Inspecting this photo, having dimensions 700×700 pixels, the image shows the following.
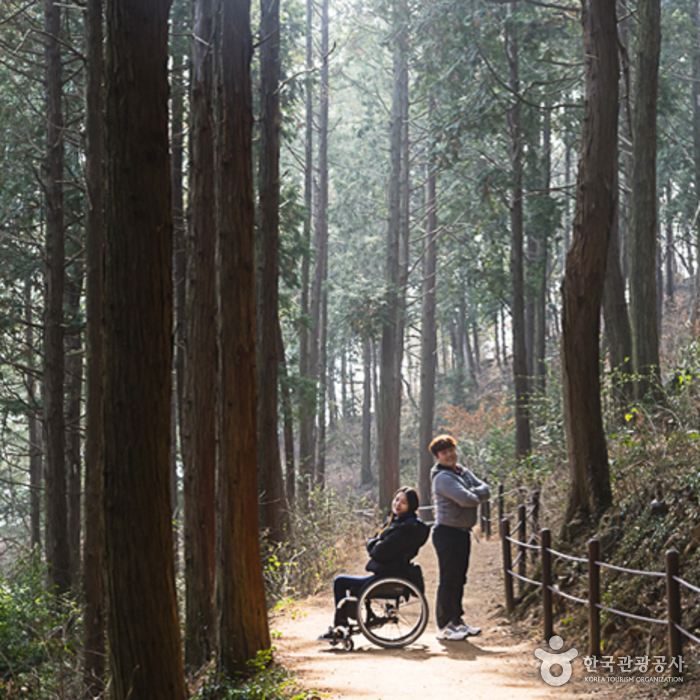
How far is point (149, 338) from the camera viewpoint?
4.82 metres

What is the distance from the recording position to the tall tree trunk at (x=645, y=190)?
478 inches

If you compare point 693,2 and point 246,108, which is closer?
point 246,108

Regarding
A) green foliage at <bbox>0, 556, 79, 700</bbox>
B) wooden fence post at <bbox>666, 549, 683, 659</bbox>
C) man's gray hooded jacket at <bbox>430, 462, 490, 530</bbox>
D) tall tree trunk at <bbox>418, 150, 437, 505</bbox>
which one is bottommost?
green foliage at <bbox>0, 556, 79, 700</bbox>

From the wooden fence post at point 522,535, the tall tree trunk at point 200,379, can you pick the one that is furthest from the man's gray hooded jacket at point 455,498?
the tall tree trunk at point 200,379

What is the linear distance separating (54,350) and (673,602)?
9.90 metres

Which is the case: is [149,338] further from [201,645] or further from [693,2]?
[693,2]

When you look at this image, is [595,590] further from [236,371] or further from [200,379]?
[200,379]

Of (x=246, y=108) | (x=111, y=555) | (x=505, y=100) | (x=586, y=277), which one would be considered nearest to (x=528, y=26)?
(x=505, y=100)

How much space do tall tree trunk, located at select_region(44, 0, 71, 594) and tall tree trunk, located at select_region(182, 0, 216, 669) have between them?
Result: 143 inches

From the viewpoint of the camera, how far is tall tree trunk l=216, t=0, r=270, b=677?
6.54 meters

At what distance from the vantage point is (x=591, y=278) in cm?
878

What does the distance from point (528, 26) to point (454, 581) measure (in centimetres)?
1299

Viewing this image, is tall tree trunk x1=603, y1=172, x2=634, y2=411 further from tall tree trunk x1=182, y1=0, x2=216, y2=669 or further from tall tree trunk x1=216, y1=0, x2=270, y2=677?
tall tree trunk x1=216, y1=0, x2=270, y2=677

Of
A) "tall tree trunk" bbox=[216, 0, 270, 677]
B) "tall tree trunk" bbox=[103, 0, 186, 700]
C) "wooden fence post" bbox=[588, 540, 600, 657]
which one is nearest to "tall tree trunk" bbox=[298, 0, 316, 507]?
"tall tree trunk" bbox=[216, 0, 270, 677]
